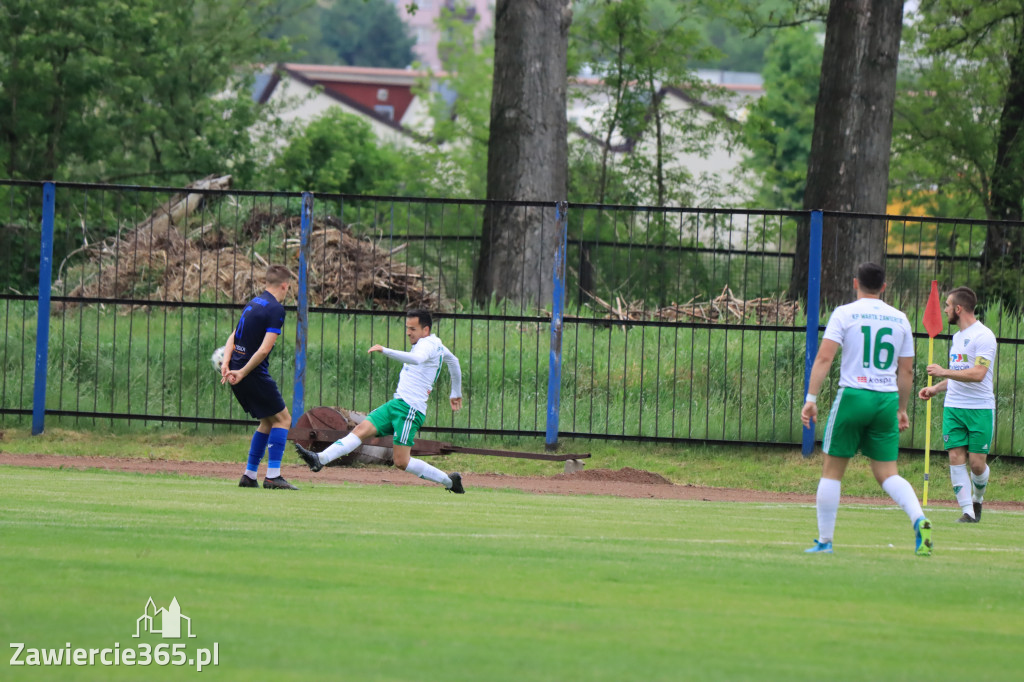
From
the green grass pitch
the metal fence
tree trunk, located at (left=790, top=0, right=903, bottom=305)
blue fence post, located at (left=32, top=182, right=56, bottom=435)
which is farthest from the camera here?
tree trunk, located at (left=790, top=0, right=903, bottom=305)

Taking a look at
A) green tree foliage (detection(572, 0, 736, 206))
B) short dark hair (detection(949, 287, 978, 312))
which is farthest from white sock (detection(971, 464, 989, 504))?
green tree foliage (detection(572, 0, 736, 206))

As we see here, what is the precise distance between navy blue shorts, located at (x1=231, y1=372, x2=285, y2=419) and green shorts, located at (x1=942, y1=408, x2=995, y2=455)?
5.83 meters

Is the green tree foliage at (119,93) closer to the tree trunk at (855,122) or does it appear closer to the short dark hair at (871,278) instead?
the tree trunk at (855,122)

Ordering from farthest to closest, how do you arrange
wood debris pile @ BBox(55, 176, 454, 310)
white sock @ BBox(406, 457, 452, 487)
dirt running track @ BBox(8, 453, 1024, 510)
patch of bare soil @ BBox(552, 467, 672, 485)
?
wood debris pile @ BBox(55, 176, 454, 310) < patch of bare soil @ BBox(552, 467, 672, 485) < dirt running track @ BBox(8, 453, 1024, 510) < white sock @ BBox(406, 457, 452, 487)

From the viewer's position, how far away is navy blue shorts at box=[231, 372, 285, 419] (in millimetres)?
10922

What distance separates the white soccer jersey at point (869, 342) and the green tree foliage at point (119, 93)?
75.3ft

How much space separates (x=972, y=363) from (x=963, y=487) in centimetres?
107

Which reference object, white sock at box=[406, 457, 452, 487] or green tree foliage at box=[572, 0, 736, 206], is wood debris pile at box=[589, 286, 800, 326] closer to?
white sock at box=[406, 457, 452, 487]

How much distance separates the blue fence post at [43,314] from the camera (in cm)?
1510

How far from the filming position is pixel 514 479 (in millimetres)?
13953

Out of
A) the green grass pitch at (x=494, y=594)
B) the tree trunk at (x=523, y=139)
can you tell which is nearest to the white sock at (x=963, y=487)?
the green grass pitch at (x=494, y=594)

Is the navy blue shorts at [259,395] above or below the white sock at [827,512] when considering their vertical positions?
above

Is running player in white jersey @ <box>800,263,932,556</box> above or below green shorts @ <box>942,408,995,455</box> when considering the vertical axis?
above

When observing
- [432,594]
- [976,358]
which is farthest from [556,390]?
[432,594]
